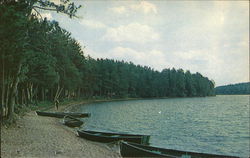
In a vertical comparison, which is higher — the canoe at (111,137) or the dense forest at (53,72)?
the dense forest at (53,72)

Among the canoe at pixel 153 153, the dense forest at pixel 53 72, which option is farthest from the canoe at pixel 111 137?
the dense forest at pixel 53 72

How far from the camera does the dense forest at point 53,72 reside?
18.3m

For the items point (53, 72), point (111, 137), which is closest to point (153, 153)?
point (111, 137)

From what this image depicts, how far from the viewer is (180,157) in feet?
48.3

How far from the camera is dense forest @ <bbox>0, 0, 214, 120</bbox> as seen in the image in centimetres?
1831

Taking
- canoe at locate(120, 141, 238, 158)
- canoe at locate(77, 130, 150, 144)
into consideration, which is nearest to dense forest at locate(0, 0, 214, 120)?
canoe at locate(77, 130, 150, 144)

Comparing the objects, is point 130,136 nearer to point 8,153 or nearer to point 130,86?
point 8,153

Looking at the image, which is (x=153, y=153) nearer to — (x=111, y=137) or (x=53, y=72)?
(x=111, y=137)

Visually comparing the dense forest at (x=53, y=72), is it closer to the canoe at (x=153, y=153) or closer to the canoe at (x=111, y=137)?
the canoe at (x=111, y=137)

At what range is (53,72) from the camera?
49.5 m

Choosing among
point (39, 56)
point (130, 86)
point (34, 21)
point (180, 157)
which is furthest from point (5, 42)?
point (130, 86)

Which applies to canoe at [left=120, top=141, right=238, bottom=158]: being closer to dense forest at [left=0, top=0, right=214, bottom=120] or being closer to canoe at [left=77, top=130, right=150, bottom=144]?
canoe at [left=77, top=130, right=150, bottom=144]

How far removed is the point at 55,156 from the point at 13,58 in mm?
9873

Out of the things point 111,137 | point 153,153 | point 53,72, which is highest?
point 53,72
